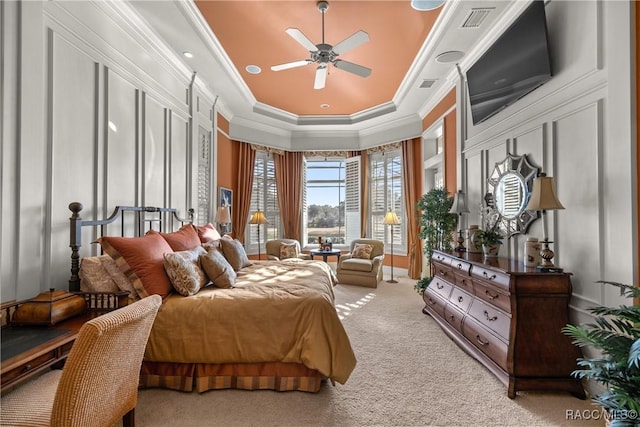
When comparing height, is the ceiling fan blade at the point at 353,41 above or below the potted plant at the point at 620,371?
above

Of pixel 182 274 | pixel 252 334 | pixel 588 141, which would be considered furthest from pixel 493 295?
pixel 182 274

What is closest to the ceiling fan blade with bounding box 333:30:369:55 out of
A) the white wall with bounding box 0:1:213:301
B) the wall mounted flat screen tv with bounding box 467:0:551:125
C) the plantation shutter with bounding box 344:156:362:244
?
the wall mounted flat screen tv with bounding box 467:0:551:125

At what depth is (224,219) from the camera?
486cm

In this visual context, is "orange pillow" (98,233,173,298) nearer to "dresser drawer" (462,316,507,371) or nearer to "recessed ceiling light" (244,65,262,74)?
"dresser drawer" (462,316,507,371)

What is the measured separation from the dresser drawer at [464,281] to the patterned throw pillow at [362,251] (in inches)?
104

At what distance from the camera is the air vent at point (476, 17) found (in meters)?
2.92

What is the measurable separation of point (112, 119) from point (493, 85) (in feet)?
12.3

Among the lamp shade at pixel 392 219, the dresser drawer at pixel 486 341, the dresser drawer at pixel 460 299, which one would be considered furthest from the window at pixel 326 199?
the dresser drawer at pixel 486 341

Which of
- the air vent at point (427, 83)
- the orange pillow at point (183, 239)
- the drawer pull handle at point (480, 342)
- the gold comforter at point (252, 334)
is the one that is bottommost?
the drawer pull handle at point (480, 342)

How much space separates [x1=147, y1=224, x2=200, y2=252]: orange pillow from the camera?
2820 millimetres

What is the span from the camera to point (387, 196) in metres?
6.63

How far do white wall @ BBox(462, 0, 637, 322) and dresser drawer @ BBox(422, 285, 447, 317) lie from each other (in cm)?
118

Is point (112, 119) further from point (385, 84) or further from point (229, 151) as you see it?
point (385, 84)

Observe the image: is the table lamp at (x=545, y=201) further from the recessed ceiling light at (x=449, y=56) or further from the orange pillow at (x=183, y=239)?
the orange pillow at (x=183, y=239)
